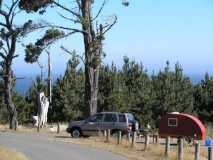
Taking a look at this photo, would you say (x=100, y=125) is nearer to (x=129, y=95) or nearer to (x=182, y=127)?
(x=182, y=127)

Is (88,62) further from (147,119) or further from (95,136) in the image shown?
(147,119)

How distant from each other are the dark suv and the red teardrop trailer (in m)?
7.21

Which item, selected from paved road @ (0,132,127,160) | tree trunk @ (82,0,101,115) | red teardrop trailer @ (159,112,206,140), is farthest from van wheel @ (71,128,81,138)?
red teardrop trailer @ (159,112,206,140)

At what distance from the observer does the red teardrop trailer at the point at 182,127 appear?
2841 cm

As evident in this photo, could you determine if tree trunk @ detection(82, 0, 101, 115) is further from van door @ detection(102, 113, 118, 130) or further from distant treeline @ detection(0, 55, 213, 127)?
distant treeline @ detection(0, 55, 213, 127)

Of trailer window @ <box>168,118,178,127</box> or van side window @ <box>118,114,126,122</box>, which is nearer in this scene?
trailer window @ <box>168,118,178,127</box>

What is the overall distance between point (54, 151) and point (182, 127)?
6.17m

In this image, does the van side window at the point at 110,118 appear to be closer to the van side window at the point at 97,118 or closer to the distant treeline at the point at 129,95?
the van side window at the point at 97,118

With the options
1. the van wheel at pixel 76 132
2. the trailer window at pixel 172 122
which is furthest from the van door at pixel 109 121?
the trailer window at pixel 172 122

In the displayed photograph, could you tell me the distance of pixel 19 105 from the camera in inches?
2790

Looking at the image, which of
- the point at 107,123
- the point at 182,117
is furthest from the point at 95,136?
the point at 182,117

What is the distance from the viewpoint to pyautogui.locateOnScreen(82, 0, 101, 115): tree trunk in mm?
40219

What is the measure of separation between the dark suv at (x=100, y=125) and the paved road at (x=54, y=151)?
5.46 m

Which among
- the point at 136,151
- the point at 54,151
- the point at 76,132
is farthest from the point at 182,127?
the point at 76,132
